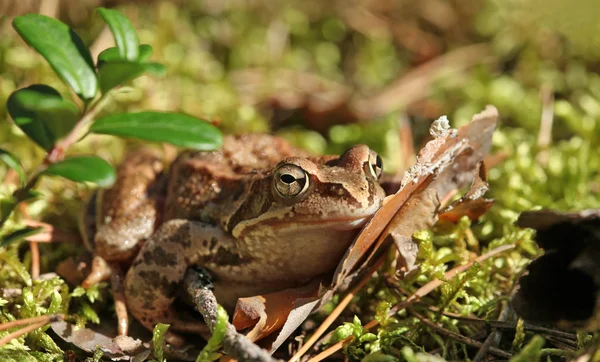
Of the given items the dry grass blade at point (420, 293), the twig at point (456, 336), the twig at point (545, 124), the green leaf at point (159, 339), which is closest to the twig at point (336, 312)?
the dry grass blade at point (420, 293)

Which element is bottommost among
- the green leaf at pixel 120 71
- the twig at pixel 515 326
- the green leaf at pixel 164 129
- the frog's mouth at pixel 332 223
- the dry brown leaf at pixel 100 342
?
the dry brown leaf at pixel 100 342

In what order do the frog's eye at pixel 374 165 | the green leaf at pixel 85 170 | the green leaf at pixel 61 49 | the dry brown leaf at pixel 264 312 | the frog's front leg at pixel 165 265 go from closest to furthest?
the green leaf at pixel 85 170 → the green leaf at pixel 61 49 → the dry brown leaf at pixel 264 312 → the frog's eye at pixel 374 165 → the frog's front leg at pixel 165 265

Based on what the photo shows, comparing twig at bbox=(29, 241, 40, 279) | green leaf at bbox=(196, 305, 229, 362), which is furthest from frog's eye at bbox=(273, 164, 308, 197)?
twig at bbox=(29, 241, 40, 279)

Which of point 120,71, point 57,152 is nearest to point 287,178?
point 120,71

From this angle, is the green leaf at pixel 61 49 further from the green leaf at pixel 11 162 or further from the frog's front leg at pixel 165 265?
the frog's front leg at pixel 165 265

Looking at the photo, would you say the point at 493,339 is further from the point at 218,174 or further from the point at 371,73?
the point at 371,73

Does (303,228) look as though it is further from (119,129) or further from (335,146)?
(335,146)

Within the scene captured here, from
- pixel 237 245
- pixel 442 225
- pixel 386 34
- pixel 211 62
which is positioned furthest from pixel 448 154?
pixel 386 34

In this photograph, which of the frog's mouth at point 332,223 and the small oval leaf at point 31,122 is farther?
the frog's mouth at point 332,223
